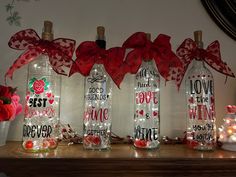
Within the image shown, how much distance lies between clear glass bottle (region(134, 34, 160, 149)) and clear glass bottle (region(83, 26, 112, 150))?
0.33 feet

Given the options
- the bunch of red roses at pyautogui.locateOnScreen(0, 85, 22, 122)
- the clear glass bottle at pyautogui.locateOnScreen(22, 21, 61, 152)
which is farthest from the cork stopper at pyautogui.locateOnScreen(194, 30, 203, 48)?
the bunch of red roses at pyautogui.locateOnScreen(0, 85, 22, 122)

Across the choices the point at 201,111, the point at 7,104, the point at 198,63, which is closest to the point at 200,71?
the point at 198,63

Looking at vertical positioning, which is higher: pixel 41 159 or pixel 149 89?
pixel 149 89

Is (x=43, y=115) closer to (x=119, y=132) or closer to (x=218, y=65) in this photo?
→ (x=119, y=132)

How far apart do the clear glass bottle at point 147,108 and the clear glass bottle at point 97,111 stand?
0.33 ft

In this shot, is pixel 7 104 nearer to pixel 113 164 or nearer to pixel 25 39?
pixel 25 39

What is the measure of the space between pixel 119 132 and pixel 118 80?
217mm

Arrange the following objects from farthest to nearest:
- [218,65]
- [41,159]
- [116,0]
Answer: [116,0] < [218,65] < [41,159]

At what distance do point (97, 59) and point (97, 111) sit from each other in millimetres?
169

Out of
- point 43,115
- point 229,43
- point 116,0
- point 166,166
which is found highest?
point 116,0

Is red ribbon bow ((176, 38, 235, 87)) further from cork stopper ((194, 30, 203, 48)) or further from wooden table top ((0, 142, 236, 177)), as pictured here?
wooden table top ((0, 142, 236, 177))

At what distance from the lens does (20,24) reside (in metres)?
0.87

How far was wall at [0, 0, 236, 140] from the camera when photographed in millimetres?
851

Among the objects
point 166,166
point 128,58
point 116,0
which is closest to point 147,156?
point 166,166
